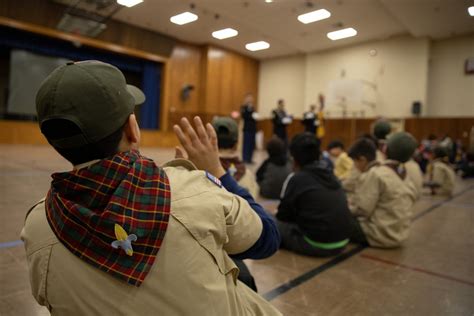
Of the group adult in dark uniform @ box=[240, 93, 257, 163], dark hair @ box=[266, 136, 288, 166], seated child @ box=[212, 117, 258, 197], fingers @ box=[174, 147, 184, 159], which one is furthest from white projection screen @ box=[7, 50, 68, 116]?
fingers @ box=[174, 147, 184, 159]

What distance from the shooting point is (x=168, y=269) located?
49 cm

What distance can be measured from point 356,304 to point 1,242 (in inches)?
67.1

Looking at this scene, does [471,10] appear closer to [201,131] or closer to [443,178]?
[201,131]

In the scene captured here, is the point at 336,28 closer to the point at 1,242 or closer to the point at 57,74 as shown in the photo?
the point at 57,74

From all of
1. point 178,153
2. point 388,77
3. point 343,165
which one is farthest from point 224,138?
point 388,77

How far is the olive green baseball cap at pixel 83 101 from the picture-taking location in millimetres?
460

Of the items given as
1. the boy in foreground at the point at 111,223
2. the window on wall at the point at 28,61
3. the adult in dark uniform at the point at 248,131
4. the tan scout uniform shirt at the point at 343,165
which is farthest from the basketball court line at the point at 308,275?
the window on wall at the point at 28,61

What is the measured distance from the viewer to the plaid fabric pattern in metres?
0.46

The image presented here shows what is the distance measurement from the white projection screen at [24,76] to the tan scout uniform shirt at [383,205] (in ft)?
24.6

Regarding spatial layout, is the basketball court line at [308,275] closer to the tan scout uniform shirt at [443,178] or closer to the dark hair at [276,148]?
the dark hair at [276,148]

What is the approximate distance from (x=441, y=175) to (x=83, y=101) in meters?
4.54

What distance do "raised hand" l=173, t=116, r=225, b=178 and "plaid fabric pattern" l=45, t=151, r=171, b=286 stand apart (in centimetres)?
14

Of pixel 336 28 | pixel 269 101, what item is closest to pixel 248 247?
pixel 336 28

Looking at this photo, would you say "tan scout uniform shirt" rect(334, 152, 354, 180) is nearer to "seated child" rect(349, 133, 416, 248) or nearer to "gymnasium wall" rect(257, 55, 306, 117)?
"seated child" rect(349, 133, 416, 248)
